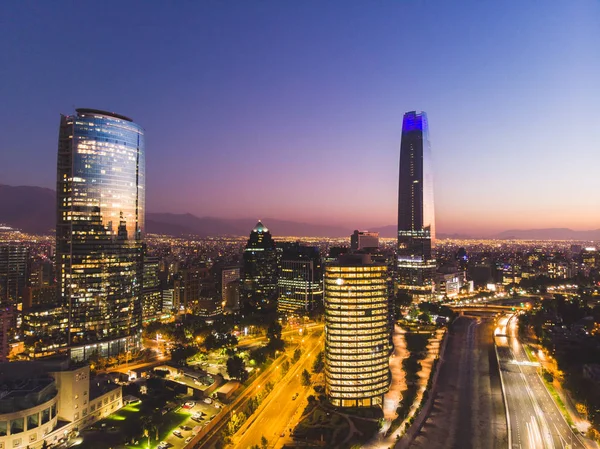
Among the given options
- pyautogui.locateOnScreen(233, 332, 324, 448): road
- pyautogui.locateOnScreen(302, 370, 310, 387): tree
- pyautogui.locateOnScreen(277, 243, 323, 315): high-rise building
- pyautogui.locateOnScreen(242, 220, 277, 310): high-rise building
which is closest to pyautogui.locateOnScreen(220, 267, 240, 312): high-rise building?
pyautogui.locateOnScreen(242, 220, 277, 310): high-rise building

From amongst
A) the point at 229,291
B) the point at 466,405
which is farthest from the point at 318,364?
the point at 229,291

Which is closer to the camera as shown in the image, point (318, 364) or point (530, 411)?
point (530, 411)

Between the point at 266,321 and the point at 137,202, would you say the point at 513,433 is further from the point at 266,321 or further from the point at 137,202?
the point at 137,202

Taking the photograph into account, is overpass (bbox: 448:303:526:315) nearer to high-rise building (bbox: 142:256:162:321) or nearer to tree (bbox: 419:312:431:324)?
tree (bbox: 419:312:431:324)

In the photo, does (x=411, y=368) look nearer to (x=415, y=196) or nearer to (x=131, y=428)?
(x=131, y=428)

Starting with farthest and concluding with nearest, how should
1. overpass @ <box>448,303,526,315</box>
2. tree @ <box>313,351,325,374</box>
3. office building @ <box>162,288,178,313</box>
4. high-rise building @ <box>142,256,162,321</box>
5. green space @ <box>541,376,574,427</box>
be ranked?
overpass @ <box>448,303,526,315</box> → office building @ <box>162,288,178,313</box> → high-rise building @ <box>142,256,162,321</box> → tree @ <box>313,351,325,374</box> → green space @ <box>541,376,574,427</box>

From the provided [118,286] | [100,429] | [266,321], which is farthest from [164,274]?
[100,429]
